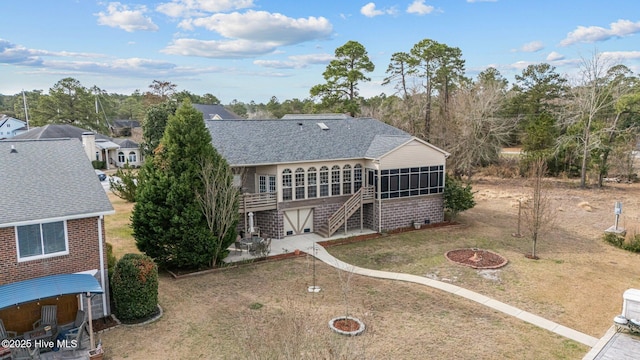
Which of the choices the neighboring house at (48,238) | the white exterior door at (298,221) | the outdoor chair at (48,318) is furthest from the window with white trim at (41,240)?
the white exterior door at (298,221)

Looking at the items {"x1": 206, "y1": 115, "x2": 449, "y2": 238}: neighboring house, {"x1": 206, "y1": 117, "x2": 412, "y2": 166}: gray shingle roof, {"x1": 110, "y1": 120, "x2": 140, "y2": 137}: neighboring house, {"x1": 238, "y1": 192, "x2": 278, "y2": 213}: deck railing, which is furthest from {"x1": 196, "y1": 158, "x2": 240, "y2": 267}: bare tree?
{"x1": 110, "y1": 120, "x2": 140, "y2": 137}: neighboring house

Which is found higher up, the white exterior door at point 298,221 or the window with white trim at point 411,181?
the window with white trim at point 411,181

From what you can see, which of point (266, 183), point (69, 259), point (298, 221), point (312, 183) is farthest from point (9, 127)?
point (69, 259)

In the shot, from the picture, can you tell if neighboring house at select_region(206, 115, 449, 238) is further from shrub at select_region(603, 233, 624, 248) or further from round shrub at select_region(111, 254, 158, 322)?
shrub at select_region(603, 233, 624, 248)

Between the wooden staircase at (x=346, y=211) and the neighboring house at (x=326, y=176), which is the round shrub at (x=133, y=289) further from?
the wooden staircase at (x=346, y=211)

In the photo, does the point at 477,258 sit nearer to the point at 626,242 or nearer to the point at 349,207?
the point at 349,207
